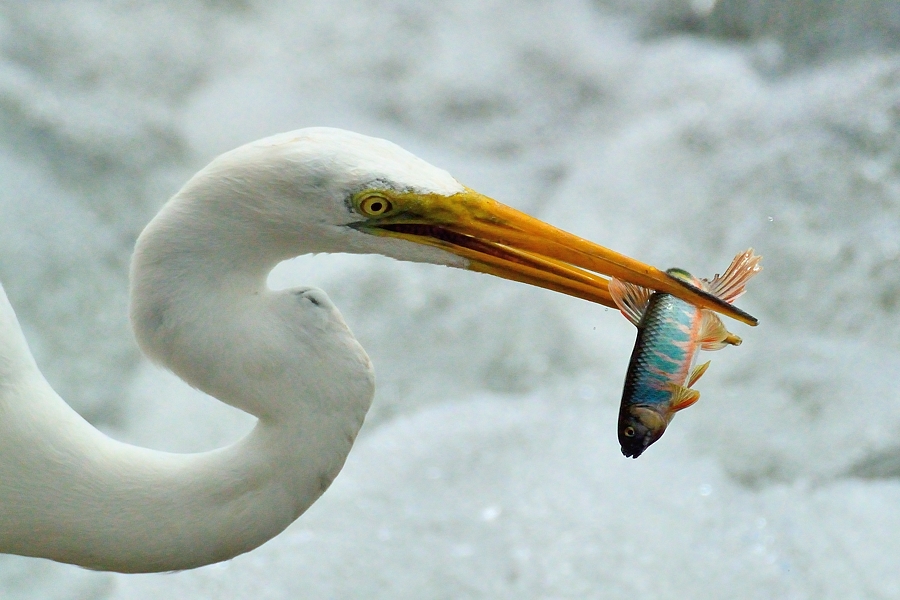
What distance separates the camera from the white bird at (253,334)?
139 centimetres

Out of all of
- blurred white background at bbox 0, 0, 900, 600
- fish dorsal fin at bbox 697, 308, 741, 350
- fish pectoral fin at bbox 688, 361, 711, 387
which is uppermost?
blurred white background at bbox 0, 0, 900, 600

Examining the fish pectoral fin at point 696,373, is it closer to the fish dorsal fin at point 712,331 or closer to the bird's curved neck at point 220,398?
the fish dorsal fin at point 712,331

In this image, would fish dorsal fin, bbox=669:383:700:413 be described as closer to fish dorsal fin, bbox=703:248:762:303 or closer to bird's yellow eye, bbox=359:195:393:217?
fish dorsal fin, bbox=703:248:762:303

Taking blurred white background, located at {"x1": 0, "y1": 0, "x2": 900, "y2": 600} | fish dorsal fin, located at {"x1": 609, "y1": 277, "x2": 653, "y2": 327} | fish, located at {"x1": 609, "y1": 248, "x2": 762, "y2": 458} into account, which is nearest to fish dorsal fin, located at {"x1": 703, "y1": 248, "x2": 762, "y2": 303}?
fish, located at {"x1": 609, "y1": 248, "x2": 762, "y2": 458}

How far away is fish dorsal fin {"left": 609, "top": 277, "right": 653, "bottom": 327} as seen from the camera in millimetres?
1486

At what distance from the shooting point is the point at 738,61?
5.29m

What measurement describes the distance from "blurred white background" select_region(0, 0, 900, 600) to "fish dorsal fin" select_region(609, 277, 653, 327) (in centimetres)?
201

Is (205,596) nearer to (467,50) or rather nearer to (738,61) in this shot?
(467,50)

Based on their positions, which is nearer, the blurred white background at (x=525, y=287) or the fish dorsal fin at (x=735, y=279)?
the fish dorsal fin at (x=735, y=279)

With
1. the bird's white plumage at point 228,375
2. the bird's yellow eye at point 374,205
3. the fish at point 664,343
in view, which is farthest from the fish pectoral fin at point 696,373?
the bird's yellow eye at point 374,205

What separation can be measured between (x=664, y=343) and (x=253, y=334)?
2.09 ft

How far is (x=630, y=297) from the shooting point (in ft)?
4.93

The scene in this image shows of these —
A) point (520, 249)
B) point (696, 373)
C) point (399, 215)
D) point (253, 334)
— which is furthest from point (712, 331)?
point (253, 334)

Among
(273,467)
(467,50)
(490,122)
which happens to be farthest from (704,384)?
(273,467)
